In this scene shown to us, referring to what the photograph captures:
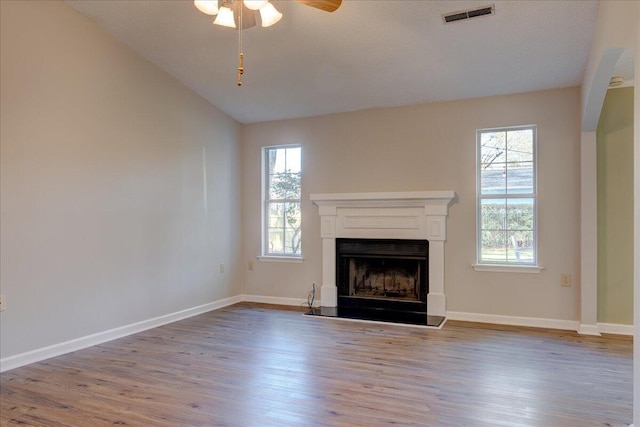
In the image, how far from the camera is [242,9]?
2922 mm

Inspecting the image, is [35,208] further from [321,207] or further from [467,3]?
[467,3]

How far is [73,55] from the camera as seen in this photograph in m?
3.72

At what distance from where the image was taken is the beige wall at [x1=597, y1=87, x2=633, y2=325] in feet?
13.7

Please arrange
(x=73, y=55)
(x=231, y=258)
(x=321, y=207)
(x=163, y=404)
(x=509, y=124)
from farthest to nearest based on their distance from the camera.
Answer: (x=231, y=258), (x=321, y=207), (x=509, y=124), (x=73, y=55), (x=163, y=404)

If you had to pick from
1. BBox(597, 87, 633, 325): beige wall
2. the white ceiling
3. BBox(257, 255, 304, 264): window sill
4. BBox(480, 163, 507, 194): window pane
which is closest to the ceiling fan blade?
the white ceiling

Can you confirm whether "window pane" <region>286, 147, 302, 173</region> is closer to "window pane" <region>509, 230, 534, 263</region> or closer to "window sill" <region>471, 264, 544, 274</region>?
"window sill" <region>471, 264, 544, 274</region>

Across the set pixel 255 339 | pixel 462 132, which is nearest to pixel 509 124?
pixel 462 132

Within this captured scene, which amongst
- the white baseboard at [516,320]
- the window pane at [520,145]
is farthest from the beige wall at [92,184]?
the window pane at [520,145]

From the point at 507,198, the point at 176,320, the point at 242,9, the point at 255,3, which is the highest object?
the point at 242,9

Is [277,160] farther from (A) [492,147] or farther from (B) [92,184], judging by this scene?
(A) [492,147]

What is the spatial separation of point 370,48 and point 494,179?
2.02m

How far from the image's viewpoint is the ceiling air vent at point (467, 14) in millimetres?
3264

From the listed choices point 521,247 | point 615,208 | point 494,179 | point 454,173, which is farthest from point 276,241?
point 615,208

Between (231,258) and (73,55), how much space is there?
300 cm
